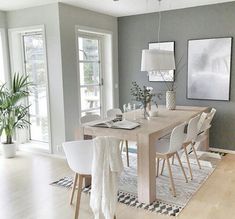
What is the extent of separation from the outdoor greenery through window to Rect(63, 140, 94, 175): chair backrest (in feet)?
8.82

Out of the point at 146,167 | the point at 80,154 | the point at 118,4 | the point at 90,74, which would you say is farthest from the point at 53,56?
the point at 146,167

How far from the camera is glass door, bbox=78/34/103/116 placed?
5.20 m

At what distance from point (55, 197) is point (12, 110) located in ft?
6.56

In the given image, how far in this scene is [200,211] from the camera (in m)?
2.88

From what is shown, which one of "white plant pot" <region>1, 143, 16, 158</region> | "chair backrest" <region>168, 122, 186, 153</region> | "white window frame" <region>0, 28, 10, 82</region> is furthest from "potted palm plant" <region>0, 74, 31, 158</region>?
"chair backrest" <region>168, 122, 186, 153</region>

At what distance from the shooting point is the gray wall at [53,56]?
4418 mm

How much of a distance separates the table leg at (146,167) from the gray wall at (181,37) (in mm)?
2327

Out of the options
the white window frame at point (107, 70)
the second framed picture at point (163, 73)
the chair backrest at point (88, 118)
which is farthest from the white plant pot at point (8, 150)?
the second framed picture at point (163, 73)

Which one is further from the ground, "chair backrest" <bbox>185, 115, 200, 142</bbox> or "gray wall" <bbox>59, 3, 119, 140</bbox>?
"gray wall" <bbox>59, 3, 119, 140</bbox>

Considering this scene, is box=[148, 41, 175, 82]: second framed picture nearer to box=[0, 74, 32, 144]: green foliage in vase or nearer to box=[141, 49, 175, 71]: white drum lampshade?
box=[141, 49, 175, 71]: white drum lampshade

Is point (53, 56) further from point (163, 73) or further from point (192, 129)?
point (192, 129)

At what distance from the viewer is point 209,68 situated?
15.7 ft

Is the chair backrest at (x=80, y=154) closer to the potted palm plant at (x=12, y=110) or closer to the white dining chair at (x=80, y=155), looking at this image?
the white dining chair at (x=80, y=155)

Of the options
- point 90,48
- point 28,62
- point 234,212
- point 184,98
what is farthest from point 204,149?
point 28,62
